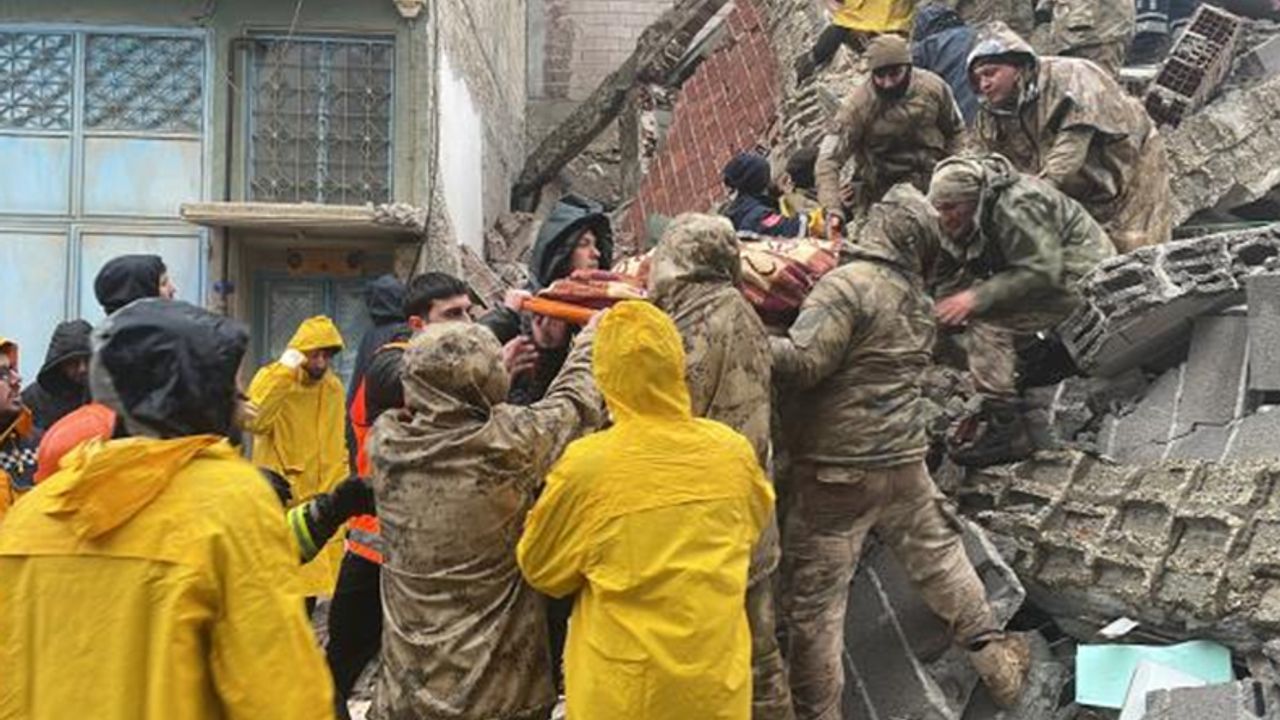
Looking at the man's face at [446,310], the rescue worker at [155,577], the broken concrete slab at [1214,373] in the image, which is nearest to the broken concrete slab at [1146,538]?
the broken concrete slab at [1214,373]

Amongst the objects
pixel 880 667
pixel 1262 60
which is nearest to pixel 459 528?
pixel 880 667

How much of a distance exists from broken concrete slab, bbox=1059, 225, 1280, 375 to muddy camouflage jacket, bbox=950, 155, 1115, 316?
12cm

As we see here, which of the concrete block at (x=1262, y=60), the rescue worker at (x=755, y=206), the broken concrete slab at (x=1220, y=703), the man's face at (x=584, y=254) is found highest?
the concrete block at (x=1262, y=60)

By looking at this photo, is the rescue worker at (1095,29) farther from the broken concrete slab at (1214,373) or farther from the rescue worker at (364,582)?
the rescue worker at (364,582)

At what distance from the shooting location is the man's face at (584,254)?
4.86 meters

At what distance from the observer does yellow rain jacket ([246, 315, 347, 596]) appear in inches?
243

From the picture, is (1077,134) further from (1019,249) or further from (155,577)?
(155,577)

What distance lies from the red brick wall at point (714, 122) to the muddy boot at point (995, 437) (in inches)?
210

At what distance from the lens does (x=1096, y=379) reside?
18.0ft

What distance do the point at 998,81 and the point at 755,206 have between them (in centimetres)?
142

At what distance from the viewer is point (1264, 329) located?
15.6ft

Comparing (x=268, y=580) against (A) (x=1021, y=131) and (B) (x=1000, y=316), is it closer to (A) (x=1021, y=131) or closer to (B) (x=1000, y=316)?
(B) (x=1000, y=316)

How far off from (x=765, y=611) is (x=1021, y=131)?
10.2ft

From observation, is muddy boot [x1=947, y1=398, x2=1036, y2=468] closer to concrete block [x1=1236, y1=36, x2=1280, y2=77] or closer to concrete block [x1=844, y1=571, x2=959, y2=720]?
concrete block [x1=844, y1=571, x2=959, y2=720]
